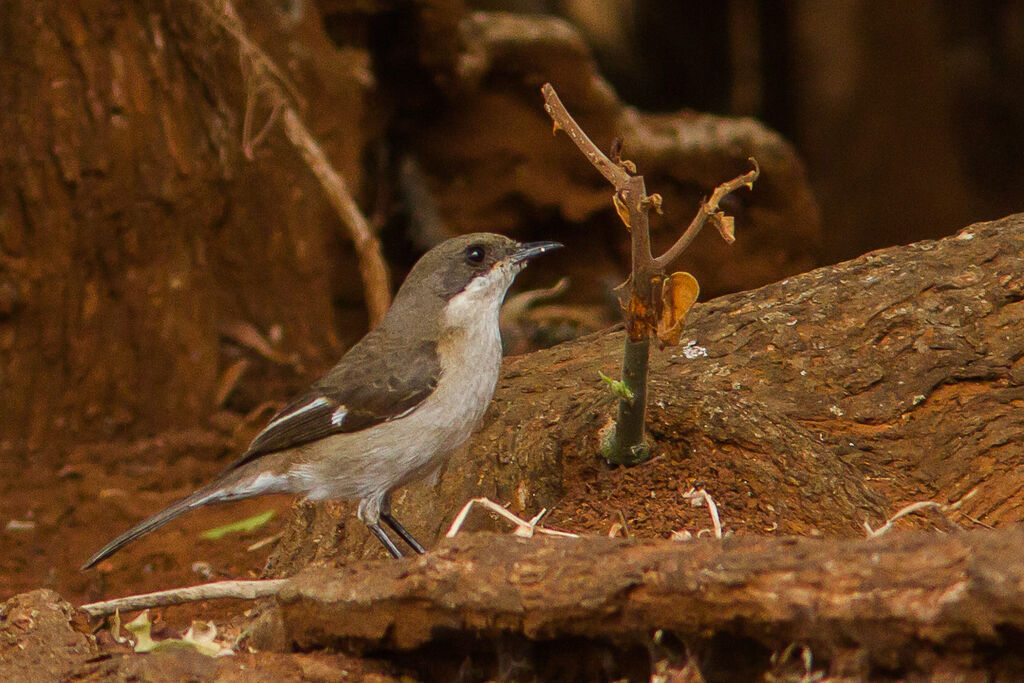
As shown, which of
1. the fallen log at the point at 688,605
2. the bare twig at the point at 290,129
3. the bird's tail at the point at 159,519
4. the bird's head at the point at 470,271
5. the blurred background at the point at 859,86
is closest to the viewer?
the fallen log at the point at 688,605

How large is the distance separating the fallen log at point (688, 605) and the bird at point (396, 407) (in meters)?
1.38

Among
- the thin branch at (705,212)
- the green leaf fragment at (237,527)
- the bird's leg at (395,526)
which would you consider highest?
the thin branch at (705,212)

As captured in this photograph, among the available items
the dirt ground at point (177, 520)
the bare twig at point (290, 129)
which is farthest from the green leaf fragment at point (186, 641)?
the bare twig at point (290, 129)

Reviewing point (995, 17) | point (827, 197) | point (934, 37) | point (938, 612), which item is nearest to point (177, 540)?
point (938, 612)

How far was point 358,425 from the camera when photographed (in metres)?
4.48

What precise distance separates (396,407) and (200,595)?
121 centimetres

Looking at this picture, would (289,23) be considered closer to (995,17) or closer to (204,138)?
(204,138)

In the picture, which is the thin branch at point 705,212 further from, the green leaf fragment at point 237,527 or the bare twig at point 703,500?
the green leaf fragment at point 237,527

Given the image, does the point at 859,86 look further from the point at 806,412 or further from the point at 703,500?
the point at 703,500

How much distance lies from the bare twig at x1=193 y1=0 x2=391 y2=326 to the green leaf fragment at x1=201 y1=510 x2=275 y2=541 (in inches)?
73.4

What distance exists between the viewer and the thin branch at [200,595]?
3.42 meters

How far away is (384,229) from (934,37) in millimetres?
6741

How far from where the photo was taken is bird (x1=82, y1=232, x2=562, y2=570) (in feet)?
14.3

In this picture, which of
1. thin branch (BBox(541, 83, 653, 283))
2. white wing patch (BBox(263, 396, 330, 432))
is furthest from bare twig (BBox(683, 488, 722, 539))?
white wing patch (BBox(263, 396, 330, 432))
